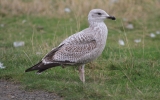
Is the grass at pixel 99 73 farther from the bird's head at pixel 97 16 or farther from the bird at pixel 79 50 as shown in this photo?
the bird's head at pixel 97 16

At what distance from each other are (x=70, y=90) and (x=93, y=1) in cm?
820

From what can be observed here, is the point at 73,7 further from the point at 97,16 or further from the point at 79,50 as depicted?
the point at 79,50

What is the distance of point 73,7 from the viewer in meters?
15.5

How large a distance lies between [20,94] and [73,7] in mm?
7990

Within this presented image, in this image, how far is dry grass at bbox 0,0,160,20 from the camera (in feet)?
50.8

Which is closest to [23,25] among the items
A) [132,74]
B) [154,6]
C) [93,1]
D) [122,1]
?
[93,1]

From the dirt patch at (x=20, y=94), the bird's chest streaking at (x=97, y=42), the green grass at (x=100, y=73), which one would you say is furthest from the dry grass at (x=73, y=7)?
the dirt patch at (x=20, y=94)

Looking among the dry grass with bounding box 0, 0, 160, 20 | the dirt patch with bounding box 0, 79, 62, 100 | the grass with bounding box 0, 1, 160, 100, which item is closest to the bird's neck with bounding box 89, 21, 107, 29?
the grass with bounding box 0, 1, 160, 100

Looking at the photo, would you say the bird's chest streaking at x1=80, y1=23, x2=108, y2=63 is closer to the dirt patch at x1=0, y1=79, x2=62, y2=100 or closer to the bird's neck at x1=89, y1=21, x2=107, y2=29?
the bird's neck at x1=89, y1=21, x2=107, y2=29

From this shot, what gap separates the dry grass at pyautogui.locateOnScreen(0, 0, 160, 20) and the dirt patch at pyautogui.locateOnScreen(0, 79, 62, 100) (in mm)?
7364

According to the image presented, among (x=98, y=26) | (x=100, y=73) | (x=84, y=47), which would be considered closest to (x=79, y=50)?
(x=84, y=47)

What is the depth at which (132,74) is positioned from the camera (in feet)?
29.5

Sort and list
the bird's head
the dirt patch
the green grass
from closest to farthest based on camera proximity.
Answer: the dirt patch, the green grass, the bird's head

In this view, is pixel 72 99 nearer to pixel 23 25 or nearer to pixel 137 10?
→ pixel 23 25
